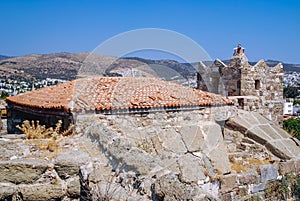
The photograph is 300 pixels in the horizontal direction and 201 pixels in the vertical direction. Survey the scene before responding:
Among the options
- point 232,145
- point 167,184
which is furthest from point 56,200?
point 232,145

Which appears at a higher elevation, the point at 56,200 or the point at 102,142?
the point at 102,142

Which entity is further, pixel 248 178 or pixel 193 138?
pixel 193 138

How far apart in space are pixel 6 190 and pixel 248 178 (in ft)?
10.4

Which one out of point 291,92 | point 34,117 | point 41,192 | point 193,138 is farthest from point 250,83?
point 291,92

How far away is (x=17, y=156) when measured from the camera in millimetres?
3363

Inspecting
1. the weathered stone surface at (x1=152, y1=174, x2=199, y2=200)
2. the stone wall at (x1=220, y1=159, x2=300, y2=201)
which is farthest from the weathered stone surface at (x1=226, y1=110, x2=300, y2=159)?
the weathered stone surface at (x1=152, y1=174, x2=199, y2=200)

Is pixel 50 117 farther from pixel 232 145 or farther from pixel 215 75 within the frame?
pixel 215 75

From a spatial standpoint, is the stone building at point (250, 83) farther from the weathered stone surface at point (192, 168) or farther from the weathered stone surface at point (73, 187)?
the weathered stone surface at point (73, 187)

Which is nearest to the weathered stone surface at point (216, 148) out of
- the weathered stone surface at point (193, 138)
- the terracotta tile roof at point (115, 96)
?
the weathered stone surface at point (193, 138)

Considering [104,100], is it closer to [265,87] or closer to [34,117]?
[34,117]

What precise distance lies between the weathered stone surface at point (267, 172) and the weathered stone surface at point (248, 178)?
101mm

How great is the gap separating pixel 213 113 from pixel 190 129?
5.53ft

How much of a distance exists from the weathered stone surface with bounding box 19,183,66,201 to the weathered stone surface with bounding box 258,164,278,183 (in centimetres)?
293

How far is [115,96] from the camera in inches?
273
